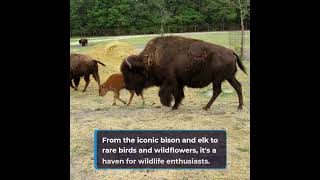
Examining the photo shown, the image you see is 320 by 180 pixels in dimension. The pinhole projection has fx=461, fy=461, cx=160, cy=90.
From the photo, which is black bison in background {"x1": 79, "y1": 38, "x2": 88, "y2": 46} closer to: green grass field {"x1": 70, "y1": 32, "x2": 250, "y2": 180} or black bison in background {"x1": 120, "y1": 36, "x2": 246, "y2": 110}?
green grass field {"x1": 70, "y1": 32, "x2": 250, "y2": 180}

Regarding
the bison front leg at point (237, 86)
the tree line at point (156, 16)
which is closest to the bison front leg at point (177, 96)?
the bison front leg at point (237, 86)

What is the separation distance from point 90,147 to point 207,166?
2151 mm

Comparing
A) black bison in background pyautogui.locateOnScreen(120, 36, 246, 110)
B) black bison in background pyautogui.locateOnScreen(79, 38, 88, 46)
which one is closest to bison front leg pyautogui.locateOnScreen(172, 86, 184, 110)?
black bison in background pyautogui.locateOnScreen(120, 36, 246, 110)

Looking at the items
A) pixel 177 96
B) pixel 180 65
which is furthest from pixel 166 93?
pixel 180 65

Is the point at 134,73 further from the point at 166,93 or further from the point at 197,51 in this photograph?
the point at 197,51

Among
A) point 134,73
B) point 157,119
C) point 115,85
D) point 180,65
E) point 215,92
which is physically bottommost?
point 157,119

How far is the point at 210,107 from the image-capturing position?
35.3 ft

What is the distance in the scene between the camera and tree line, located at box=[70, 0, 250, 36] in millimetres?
9289

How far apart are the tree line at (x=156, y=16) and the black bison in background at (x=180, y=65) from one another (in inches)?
39.7

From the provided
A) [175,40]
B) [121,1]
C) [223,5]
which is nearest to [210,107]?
[175,40]

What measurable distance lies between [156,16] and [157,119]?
7.02 feet

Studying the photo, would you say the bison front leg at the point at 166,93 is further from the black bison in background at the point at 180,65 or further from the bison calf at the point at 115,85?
the bison calf at the point at 115,85

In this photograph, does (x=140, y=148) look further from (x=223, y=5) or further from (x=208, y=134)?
(x=223, y=5)

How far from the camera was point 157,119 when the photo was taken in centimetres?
945
